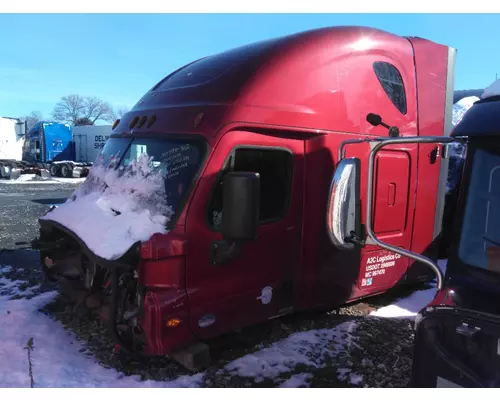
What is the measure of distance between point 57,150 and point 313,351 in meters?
27.4

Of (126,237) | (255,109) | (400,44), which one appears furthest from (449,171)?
(126,237)

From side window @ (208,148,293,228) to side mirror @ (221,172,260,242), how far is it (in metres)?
0.45

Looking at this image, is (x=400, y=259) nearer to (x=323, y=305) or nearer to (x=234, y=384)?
(x=323, y=305)

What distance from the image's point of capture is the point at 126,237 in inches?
134

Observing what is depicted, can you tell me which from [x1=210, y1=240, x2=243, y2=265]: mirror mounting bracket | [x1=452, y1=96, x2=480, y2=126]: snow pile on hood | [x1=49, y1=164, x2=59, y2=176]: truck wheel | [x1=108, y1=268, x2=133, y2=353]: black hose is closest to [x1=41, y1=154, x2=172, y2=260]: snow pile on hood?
[x1=108, y1=268, x2=133, y2=353]: black hose

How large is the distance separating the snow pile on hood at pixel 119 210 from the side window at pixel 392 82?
103 inches

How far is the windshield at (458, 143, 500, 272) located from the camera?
6.97 ft

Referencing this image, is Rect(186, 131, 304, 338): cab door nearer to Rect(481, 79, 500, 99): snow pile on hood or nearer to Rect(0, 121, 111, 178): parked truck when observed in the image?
Rect(481, 79, 500, 99): snow pile on hood

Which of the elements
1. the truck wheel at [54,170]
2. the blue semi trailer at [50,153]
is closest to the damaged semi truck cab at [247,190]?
the blue semi trailer at [50,153]

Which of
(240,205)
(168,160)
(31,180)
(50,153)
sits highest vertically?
(168,160)

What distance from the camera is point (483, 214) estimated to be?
2.18 m

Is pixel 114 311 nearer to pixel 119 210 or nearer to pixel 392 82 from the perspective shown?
pixel 119 210

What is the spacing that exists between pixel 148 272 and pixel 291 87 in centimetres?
209

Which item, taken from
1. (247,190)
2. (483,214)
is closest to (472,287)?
(483,214)
